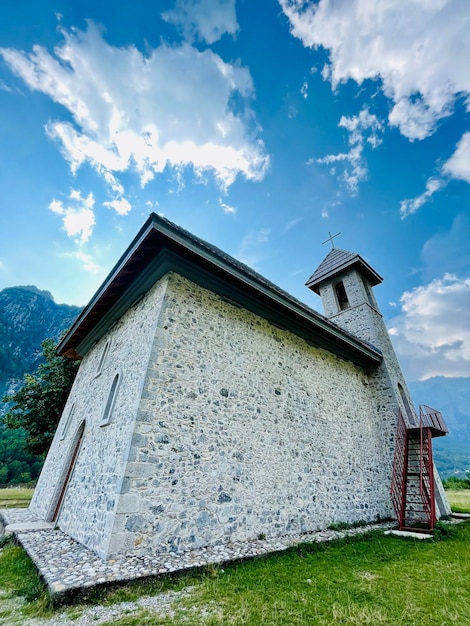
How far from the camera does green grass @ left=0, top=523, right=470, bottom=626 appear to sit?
2805 mm

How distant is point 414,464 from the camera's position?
9.45 meters

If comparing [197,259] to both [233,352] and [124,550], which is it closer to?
[233,352]

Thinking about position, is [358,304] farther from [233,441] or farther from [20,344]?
[20,344]

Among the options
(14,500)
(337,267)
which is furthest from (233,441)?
(14,500)

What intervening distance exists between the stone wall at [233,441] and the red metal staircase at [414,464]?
0.66 m

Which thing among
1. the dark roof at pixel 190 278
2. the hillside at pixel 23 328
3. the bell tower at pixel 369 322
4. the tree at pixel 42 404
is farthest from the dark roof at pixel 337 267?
the hillside at pixel 23 328

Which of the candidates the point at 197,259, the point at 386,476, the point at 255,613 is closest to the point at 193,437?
the point at 255,613

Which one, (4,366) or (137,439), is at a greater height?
(4,366)

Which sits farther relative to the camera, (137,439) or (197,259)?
(197,259)

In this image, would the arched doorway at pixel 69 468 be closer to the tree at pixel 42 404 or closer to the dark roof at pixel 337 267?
the tree at pixel 42 404

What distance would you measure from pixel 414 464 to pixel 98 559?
31.7 feet

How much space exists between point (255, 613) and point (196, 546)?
2.04 meters

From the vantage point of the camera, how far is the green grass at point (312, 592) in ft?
9.20

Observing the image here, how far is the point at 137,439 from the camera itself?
14.8ft
